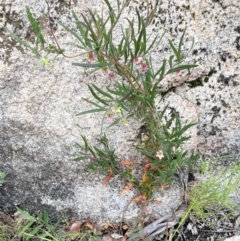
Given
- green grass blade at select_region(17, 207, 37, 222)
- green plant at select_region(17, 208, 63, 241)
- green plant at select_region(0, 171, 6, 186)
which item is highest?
green plant at select_region(0, 171, 6, 186)

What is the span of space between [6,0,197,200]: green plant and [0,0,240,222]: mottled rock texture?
58mm

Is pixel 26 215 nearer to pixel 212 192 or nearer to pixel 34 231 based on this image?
pixel 34 231

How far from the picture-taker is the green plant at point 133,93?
1297 millimetres

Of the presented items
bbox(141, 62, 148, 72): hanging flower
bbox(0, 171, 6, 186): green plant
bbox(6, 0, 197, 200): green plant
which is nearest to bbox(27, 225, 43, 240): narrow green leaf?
bbox(0, 171, 6, 186): green plant

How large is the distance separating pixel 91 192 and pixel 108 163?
0.68 ft

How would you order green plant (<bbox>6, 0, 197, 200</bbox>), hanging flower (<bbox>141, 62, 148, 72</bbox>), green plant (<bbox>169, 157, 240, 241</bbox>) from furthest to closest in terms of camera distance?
green plant (<bbox>169, 157, 240, 241</bbox>), hanging flower (<bbox>141, 62, 148, 72</bbox>), green plant (<bbox>6, 0, 197, 200</bbox>)

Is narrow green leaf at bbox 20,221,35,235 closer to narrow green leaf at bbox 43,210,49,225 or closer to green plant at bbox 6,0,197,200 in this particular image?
narrow green leaf at bbox 43,210,49,225

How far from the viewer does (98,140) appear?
175cm

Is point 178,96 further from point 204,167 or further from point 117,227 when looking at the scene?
point 117,227

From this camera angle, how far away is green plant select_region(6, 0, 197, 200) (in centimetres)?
130

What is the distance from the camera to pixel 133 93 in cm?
144

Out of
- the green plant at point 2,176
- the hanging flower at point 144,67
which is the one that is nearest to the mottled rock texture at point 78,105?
the green plant at point 2,176

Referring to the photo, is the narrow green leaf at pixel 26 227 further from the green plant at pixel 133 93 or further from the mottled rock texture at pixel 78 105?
the green plant at pixel 133 93

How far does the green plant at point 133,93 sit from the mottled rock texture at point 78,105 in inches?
2.3
